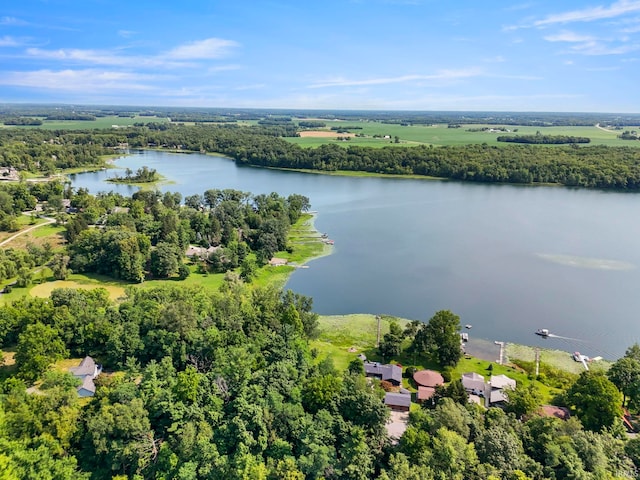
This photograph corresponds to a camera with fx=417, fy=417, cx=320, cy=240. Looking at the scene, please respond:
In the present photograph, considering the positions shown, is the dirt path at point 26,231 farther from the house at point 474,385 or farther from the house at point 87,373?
the house at point 474,385

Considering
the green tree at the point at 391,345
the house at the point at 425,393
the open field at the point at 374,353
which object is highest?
the green tree at the point at 391,345

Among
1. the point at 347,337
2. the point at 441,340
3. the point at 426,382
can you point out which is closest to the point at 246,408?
the point at 426,382

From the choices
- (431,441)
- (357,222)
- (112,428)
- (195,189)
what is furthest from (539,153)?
(112,428)

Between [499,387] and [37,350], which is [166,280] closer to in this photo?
[37,350]

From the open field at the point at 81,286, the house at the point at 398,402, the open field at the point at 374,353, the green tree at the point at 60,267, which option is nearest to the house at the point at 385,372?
the open field at the point at 374,353

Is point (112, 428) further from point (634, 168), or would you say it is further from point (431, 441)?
point (634, 168)

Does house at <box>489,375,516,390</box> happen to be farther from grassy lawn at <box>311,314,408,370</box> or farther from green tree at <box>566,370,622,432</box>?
grassy lawn at <box>311,314,408,370</box>

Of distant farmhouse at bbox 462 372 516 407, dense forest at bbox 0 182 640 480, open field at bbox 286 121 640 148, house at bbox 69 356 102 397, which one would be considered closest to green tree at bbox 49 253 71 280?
dense forest at bbox 0 182 640 480
